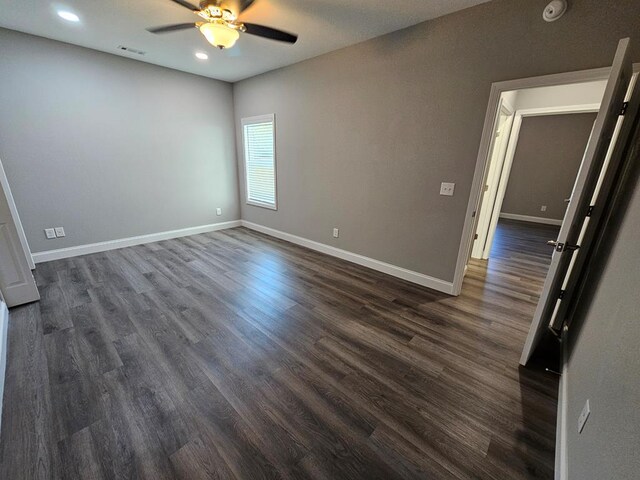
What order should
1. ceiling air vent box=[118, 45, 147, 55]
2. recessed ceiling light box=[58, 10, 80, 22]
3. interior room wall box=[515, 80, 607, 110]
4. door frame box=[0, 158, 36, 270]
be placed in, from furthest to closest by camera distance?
interior room wall box=[515, 80, 607, 110] < ceiling air vent box=[118, 45, 147, 55] < door frame box=[0, 158, 36, 270] < recessed ceiling light box=[58, 10, 80, 22]

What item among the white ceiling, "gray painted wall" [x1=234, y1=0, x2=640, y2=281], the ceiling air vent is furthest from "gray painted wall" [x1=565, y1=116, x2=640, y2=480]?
the ceiling air vent

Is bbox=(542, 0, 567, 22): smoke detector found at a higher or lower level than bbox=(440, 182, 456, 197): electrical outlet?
higher

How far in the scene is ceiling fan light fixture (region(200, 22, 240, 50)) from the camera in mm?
2132

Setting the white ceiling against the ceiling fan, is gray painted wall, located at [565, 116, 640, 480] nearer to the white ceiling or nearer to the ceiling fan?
the white ceiling

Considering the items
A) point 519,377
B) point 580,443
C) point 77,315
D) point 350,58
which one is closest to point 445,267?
point 519,377

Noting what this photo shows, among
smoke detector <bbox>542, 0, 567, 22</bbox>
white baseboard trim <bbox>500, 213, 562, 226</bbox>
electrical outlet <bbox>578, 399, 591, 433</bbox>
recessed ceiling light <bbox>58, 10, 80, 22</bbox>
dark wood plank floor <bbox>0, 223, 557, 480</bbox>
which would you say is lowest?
dark wood plank floor <bbox>0, 223, 557, 480</bbox>

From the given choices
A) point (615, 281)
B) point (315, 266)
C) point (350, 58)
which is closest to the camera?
point (615, 281)

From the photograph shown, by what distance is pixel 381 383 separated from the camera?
180cm

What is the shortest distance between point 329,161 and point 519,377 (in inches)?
124

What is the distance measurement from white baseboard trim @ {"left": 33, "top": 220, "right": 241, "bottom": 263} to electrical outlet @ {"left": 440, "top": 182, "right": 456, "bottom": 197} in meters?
4.35

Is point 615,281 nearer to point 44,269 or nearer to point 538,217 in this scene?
point 44,269

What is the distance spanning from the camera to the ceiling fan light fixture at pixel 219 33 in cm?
213

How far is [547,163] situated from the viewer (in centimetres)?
641

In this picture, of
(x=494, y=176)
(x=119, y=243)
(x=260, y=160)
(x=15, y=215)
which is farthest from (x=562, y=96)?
(x=15, y=215)
